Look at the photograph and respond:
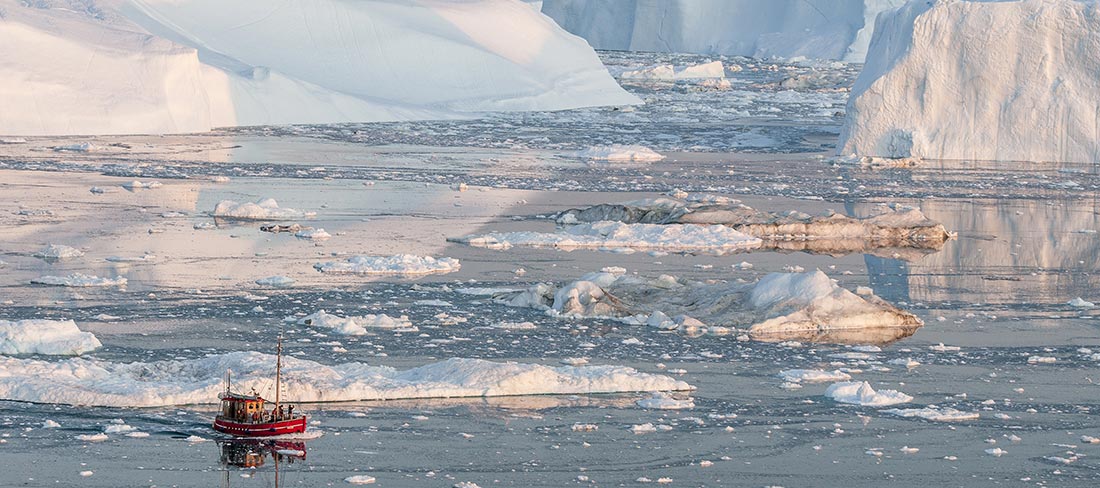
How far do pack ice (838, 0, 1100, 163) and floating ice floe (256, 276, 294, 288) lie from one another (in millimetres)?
12692

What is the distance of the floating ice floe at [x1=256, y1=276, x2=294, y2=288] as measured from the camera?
12898mm

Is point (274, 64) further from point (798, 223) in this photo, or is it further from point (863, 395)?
point (863, 395)

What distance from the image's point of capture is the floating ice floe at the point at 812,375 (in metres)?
9.88

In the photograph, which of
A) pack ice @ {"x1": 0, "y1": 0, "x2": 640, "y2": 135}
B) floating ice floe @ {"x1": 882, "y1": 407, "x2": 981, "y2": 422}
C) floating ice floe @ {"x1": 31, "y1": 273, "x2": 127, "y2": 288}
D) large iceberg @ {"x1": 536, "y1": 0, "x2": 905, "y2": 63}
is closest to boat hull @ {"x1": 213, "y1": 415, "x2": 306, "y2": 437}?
floating ice floe @ {"x1": 882, "y1": 407, "x2": 981, "y2": 422}

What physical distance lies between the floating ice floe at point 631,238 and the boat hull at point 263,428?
23.3 ft

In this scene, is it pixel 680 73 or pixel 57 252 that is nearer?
pixel 57 252

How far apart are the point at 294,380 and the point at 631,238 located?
7.11 metres

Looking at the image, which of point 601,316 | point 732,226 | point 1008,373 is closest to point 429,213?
point 732,226

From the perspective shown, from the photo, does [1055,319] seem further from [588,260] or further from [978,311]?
[588,260]

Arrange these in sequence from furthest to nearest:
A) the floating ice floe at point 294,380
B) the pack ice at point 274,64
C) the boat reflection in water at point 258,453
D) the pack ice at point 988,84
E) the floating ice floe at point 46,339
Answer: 1. the pack ice at point 274,64
2. the pack ice at point 988,84
3. the floating ice floe at point 46,339
4. the floating ice floe at point 294,380
5. the boat reflection in water at point 258,453

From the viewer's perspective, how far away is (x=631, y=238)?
15.9 m

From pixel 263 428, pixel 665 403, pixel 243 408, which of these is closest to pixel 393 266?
pixel 665 403

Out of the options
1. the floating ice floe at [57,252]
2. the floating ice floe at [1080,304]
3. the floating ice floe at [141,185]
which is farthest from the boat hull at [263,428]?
the floating ice floe at [141,185]

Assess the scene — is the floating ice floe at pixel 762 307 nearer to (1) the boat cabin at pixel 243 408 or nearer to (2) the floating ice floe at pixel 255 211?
(1) the boat cabin at pixel 243 408
